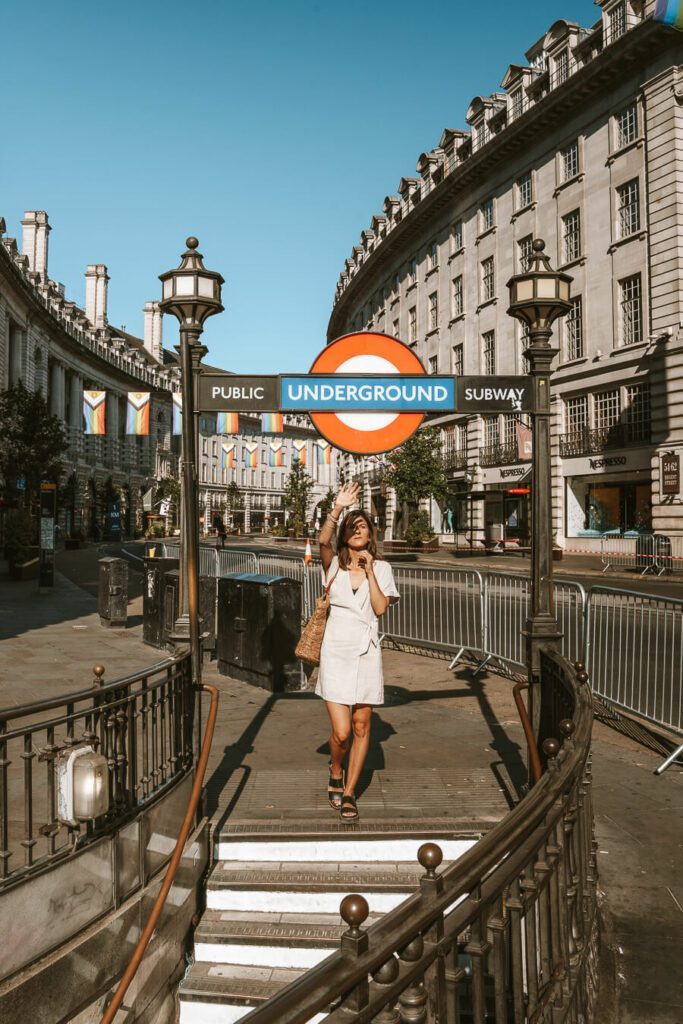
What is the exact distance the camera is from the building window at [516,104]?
35.9 meters

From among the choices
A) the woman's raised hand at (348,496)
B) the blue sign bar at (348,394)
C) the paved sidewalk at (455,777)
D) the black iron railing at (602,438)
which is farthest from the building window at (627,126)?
the woman's raised hand at (348,496)

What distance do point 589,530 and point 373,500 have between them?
92.8 feet

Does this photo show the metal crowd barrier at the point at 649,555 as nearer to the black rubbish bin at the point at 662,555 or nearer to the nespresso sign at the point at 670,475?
the black rubbish bin at the point at 662,555

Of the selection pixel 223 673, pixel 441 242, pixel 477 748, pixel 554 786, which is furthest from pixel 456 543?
pixel 554 786

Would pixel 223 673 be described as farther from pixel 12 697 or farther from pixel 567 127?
pixel 567 127

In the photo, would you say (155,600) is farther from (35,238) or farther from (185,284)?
(35,238)

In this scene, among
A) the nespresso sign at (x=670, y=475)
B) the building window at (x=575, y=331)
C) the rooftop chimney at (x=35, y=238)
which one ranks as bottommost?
the nespresso sign at (x=670, y=475)

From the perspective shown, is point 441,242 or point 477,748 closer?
point 477,748

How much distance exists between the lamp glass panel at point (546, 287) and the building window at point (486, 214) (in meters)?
35.9

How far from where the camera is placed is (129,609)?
17844mm

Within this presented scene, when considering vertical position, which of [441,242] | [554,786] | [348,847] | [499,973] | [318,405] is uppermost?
[441,242]

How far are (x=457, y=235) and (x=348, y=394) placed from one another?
132 feet

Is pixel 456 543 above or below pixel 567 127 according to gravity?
below

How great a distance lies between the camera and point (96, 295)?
81.7 m
